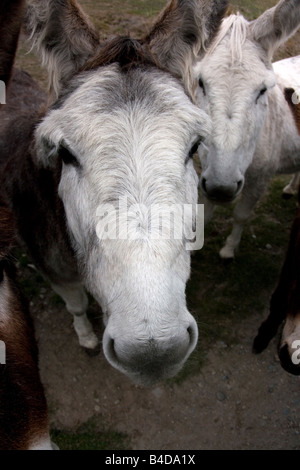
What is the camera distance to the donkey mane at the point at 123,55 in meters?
2.20

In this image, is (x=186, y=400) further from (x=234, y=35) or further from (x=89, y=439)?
(x=234, y=35)

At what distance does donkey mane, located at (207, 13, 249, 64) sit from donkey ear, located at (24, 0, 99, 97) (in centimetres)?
182

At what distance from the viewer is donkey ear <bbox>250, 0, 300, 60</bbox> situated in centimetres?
358

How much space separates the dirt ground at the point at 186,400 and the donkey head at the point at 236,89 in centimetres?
237

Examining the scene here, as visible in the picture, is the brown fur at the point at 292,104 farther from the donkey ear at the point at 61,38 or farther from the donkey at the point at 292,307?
the donkey ear at the point at 61,38

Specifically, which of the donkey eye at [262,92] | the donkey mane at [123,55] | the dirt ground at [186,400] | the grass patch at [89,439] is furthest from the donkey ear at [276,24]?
the grass patch at [89,439]

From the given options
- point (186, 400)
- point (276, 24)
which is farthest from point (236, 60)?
point (186, 400)

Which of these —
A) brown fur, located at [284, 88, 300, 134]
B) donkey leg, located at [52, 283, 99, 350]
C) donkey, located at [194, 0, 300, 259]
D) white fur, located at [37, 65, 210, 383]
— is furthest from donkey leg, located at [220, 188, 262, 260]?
white fur, located at [37, 65, 210, 383]

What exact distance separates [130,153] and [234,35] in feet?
8.99

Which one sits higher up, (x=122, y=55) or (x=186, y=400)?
(x=122, y=55)

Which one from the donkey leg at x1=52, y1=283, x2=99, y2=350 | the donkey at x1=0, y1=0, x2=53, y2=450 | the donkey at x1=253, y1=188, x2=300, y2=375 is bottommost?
the donkey leg at x1=52, y1=283, x2=99, y2=350

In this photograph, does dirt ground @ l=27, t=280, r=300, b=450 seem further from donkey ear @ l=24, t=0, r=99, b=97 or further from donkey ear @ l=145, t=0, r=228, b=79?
donkey ear @ l=145, t=0, r=228, b=79

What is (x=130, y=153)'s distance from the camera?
1.88 meters

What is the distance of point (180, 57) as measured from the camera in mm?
Result: 2557
